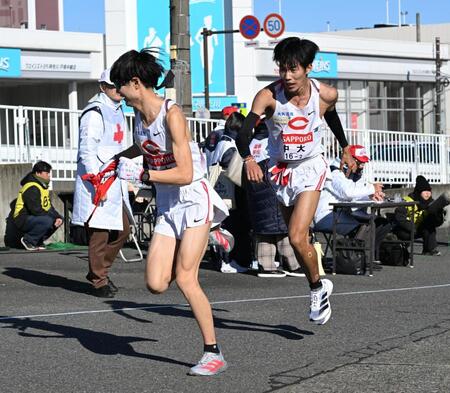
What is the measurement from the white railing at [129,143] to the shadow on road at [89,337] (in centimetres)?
816

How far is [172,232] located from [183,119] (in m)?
0.70

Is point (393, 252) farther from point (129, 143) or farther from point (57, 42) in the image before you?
point (57, 42)

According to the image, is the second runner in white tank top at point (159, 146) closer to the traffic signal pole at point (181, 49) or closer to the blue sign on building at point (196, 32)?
the traffic signal pole at point (181, 49)

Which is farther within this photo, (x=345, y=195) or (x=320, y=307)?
(x=345, y=195)

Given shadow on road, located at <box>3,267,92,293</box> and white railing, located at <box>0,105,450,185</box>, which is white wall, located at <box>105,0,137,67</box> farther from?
shadow on road, located at <box>3,267,92,293</box>

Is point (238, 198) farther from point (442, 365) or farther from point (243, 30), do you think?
point (243, 30)

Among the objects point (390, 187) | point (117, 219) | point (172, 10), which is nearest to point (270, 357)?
point (117, 219)

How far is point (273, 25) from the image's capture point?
36875 millimetres

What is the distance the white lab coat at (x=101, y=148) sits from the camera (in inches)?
411

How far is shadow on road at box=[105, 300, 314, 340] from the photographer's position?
8.12m

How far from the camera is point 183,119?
6.65 metres

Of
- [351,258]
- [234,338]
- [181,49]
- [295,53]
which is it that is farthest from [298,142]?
[181,49]

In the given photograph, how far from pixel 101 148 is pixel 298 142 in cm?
296

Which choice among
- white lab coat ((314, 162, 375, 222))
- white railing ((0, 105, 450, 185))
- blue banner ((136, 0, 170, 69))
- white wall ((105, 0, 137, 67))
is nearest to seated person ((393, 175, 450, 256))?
white lab coat ((314, 162, 375, 222))
